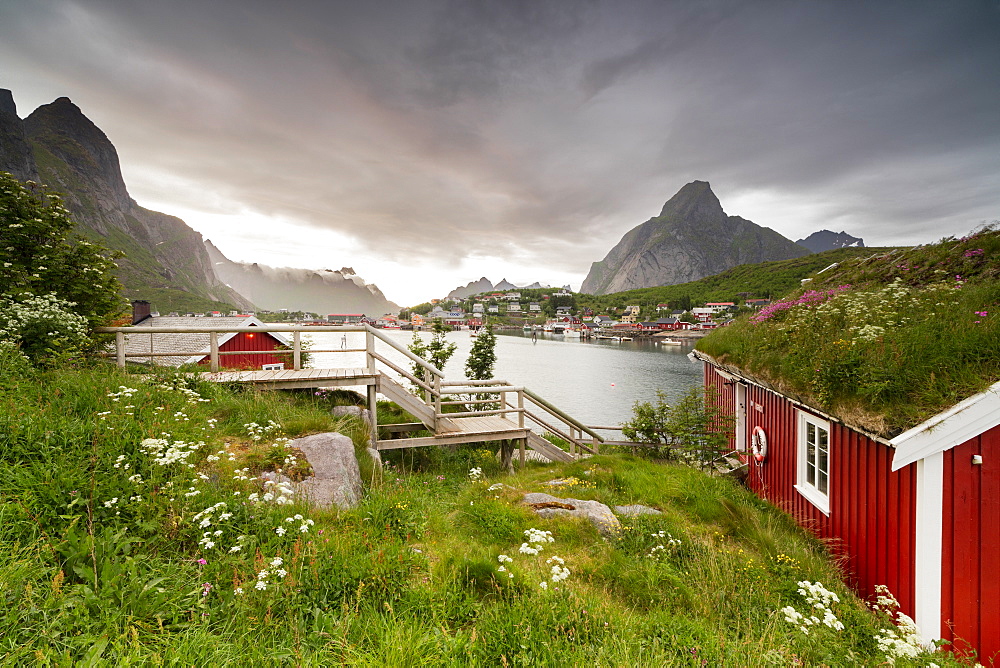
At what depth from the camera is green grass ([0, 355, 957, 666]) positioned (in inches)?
90.3

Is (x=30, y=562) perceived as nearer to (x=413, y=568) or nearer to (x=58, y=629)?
(x=58, y=629)

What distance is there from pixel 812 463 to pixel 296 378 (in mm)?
10133

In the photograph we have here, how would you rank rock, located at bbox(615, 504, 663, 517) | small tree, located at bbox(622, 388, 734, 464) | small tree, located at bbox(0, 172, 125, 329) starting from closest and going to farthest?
rock, located at bbox(615, 504, 663, 517) → small tree, located at bbox(0, 172, 125, 329) → small tree, located at bbox(622, 388, 734, 464)

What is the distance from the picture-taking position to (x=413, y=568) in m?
3.38

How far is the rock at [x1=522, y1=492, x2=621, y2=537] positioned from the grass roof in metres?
3.35

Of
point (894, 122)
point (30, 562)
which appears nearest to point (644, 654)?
point (30, 562)

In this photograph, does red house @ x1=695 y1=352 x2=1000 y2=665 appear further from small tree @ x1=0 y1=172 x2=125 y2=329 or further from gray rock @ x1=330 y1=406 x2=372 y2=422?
small tree @ x1=0 y1=172 x2=125 y2=329

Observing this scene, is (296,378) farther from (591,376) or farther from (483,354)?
(591,376)

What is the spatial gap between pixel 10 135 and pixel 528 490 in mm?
172941

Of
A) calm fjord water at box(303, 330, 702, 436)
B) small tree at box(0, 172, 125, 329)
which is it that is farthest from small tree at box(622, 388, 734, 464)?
small tree at box(0, 172, 125, 329)

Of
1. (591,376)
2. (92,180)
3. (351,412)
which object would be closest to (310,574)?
(351,412)

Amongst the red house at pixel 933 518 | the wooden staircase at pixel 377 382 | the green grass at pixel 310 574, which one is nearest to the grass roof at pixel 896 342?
the red house at pixel 933 518

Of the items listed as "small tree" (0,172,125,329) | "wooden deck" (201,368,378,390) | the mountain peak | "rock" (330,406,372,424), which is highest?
the mountain peak

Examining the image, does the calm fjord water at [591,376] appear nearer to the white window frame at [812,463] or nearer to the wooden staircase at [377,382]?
the wooden staircase at [377,382]
